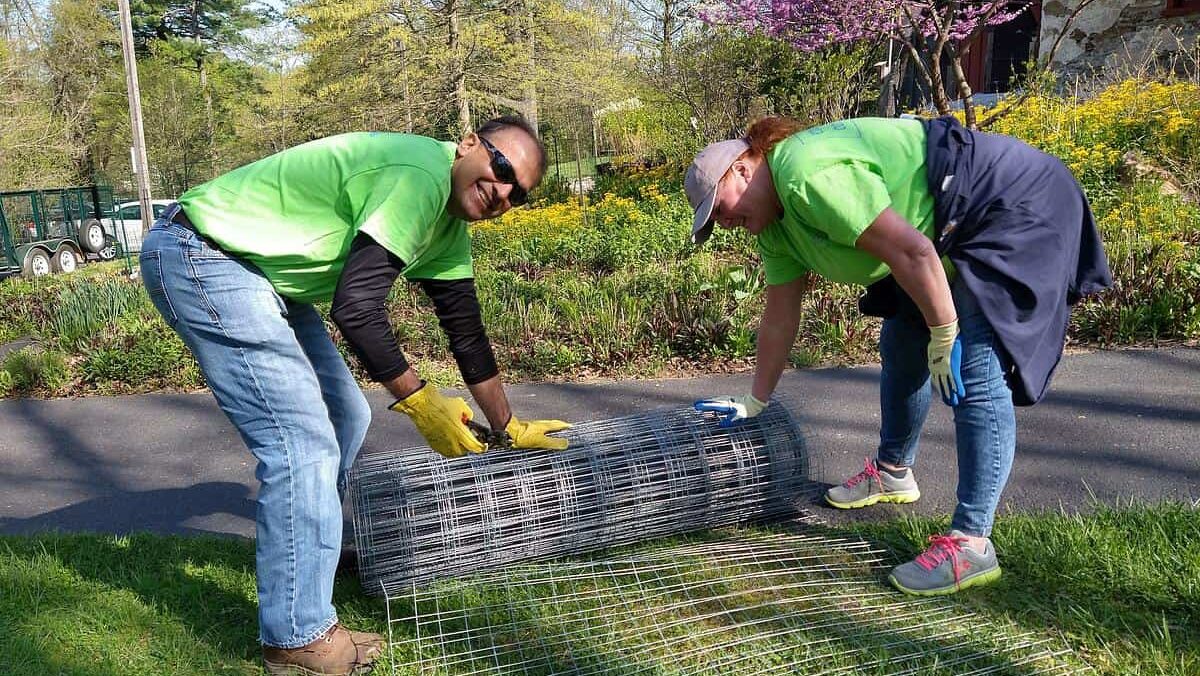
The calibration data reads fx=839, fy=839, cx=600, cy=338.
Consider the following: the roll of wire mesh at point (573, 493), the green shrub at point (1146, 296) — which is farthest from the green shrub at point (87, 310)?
the green shrub at point (1146, 296)

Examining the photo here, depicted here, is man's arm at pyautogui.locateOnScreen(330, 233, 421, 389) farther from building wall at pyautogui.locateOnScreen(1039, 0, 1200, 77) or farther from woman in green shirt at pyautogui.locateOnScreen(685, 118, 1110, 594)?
building wall at pyautogui.locateOnScreen(1039, 0, 1200, 77)

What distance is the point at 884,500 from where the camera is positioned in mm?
2844

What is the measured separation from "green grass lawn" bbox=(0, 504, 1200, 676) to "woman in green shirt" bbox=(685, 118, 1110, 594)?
7.9 inches

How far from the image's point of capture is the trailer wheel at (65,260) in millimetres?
13711

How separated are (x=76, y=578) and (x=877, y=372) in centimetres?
353

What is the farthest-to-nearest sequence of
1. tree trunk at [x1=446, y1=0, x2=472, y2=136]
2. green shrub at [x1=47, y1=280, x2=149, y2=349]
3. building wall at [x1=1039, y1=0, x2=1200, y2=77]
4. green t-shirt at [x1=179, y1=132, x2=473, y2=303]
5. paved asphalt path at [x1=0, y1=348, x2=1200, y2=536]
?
tree trunk at [x1=446, y1=0, x2=472, y2=136], building wall at [x1=1039, y1=0, x2=1200, y2=77], green shrub at [x1=47, y1=280, x2=149, y2=349], paved asphalt path at [x1=0, y1=348, x2=1200, y2=536], green t-shirt at [x1=179, y1=132, x2=473, y2=303]

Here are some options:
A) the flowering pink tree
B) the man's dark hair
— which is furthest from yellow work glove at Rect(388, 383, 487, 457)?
the flowering pink tree

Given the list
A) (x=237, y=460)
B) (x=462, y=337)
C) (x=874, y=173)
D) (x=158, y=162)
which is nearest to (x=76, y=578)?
(x=237, y=460)

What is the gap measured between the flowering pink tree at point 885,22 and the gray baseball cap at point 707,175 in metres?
5.17

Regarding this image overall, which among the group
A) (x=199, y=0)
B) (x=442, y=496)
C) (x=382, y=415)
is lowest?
(x=382, y=415)

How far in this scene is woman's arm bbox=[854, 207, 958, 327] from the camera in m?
1.90

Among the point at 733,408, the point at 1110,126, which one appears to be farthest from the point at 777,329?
the point at 1110,126

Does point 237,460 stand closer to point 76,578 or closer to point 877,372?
point 76,578

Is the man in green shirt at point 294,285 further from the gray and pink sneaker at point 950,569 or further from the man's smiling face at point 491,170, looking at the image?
the gray and pink sneaker at point 950,569
